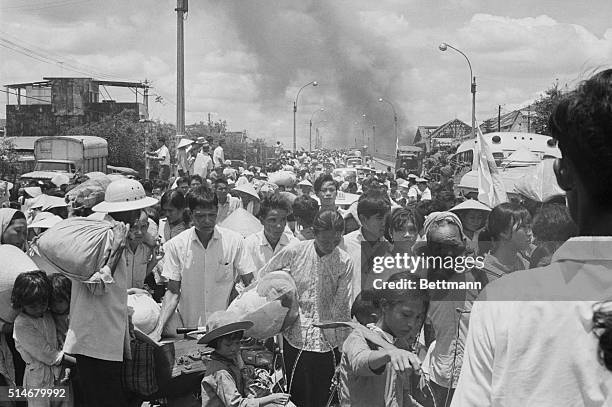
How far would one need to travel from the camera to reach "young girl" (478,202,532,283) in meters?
3.52

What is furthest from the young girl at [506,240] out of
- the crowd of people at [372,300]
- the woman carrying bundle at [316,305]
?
the woman carrying bundle at [316,305]

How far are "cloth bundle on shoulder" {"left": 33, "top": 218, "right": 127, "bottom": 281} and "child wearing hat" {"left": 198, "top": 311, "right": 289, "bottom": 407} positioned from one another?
643 mm

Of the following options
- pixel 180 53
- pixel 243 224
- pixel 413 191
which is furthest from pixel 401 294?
pixel 413 191

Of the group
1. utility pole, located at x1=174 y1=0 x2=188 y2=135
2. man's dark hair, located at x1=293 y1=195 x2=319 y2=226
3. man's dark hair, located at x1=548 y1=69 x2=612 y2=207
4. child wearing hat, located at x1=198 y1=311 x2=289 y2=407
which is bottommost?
child wearing hat, located at x1=198 y1=311 x2=289 y2=407

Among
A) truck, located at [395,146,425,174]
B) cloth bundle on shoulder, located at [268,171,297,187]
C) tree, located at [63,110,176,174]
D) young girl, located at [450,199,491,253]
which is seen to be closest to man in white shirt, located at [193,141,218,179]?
cloth bundle on shoulder, located at [268,171,297,187]

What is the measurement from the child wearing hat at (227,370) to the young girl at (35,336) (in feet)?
2.78

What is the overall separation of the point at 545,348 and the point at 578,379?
0.07 metres

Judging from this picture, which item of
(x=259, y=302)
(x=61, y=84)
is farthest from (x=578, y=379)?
(x=61, y=84)

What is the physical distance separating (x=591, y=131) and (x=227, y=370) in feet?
8.26

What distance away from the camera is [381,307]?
9.84 feet

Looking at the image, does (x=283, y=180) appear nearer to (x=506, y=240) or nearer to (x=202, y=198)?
(x=202, y=198)

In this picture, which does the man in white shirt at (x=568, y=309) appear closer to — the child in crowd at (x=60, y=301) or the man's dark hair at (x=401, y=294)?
the man's dark hair at (x=401, y=294)

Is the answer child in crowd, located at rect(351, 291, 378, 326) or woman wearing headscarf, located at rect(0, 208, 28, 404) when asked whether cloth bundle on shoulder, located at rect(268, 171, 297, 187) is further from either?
child in crowd, located at rect(351, 291, 378, 326)

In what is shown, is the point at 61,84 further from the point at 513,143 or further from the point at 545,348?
the point at 545,348
